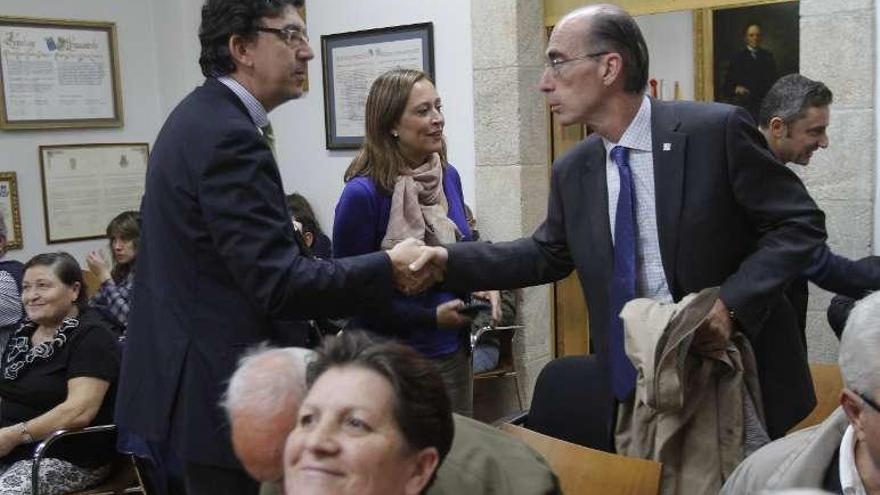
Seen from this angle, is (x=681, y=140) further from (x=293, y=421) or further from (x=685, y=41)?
(x=685, y=41)

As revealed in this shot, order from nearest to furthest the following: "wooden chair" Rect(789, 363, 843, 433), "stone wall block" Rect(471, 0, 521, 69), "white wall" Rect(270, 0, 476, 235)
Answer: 1. "wooden chair" Rect(789, 363, 843, 433)
2. "stone wall block" Rect(471, 0, 521, 69)
3. "white wall" Rect(270, 0, 476, 235)

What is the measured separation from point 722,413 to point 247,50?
1238mm

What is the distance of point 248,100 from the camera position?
2037 mm

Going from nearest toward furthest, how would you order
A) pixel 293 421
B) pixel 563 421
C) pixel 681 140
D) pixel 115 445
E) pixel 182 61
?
pixel 293 421
pixel 681 140
pixel 563 421
pixel 115 445
pixel 182 61

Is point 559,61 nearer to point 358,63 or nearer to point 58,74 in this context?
point 358,63

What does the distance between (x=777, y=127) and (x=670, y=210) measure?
137 cm

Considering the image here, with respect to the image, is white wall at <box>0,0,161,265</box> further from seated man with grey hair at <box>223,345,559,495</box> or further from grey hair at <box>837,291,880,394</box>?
grey hair at <box>837,291,880,394</box>

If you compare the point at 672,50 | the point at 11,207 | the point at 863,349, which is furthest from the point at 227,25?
the point at 11,207

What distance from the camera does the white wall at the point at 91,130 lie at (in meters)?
5.32

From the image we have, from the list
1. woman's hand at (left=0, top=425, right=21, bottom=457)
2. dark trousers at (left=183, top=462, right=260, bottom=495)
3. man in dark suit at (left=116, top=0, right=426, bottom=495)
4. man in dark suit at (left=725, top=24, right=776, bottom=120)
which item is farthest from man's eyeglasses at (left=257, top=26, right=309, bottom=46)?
man in dark suit at (left=725, top=24, right=776, bottom=120)

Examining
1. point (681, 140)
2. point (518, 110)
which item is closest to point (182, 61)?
point (518, 110)

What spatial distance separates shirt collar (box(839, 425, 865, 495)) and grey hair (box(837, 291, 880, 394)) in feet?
0.34

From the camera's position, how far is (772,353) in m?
2.21

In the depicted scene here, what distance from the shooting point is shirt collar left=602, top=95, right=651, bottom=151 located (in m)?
2.15
